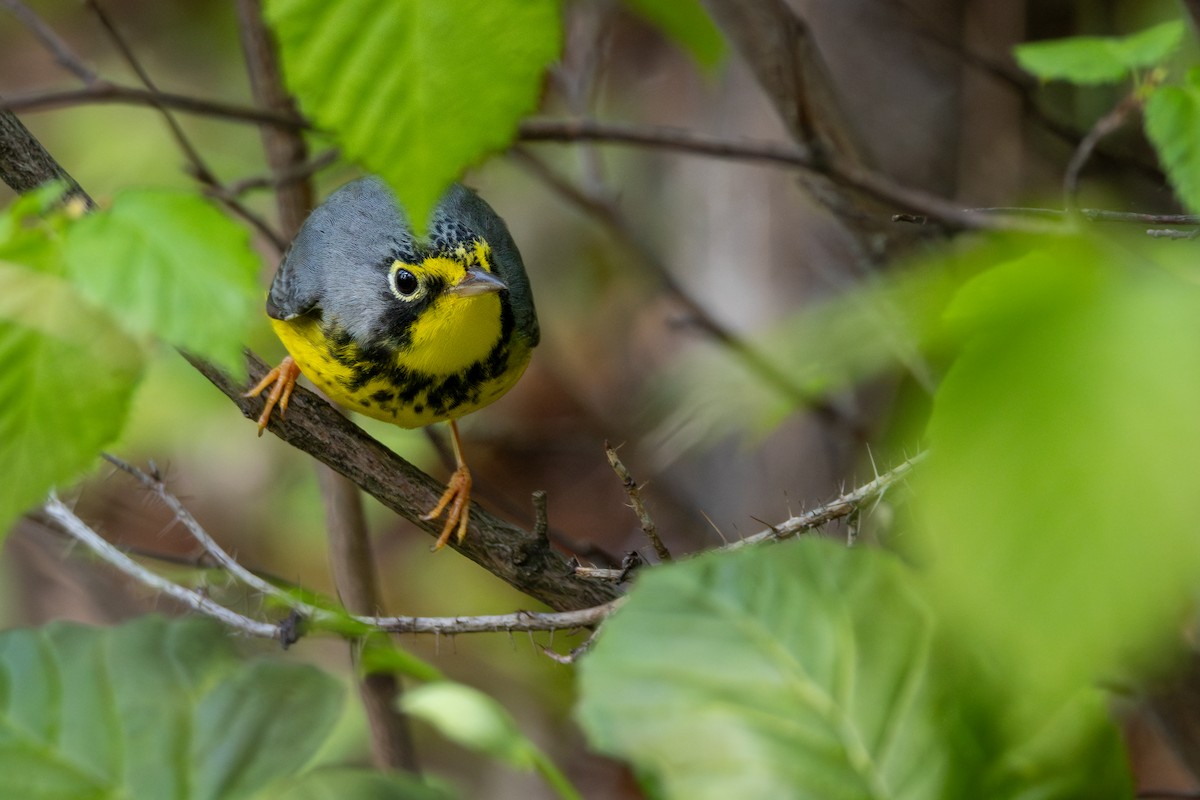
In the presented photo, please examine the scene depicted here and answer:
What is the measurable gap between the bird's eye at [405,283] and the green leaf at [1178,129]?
1.51 metres

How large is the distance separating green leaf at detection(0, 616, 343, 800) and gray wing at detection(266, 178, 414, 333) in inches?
52.1

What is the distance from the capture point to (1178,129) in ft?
5.81

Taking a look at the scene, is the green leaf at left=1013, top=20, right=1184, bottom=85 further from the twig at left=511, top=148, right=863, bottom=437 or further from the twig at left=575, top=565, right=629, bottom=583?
the twig at left=575, top=565, right=629, bottom=583

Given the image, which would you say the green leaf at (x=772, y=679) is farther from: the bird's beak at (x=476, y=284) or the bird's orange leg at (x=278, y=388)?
the bird's beak at (x=476, y=284)

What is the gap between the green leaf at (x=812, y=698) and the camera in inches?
39.9

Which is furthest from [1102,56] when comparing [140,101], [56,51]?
[56,51]

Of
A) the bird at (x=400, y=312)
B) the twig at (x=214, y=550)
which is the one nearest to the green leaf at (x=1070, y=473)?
the twig at (x=214, y=550)

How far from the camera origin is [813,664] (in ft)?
3.51

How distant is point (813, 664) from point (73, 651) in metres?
0.89

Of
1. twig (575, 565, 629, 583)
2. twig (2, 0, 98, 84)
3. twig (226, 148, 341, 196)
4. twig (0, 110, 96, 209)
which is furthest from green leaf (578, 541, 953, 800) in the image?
twig (2, 0, 98, 84)

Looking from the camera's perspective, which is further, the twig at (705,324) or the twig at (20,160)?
the twig at (705,324)

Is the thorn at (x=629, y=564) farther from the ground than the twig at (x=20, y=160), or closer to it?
closer to it

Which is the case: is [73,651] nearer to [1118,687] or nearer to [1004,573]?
[1004,573]

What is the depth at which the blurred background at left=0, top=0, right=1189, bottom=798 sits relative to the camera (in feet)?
11.8
